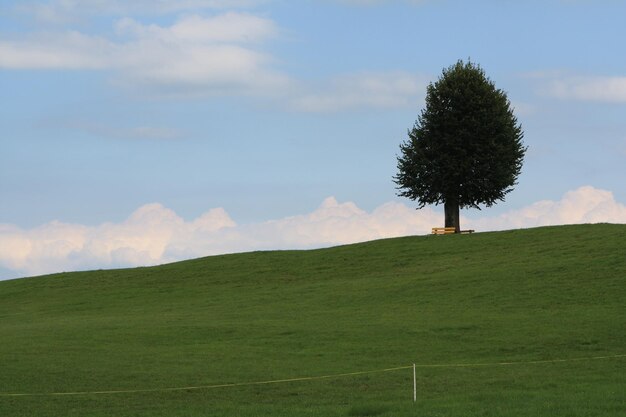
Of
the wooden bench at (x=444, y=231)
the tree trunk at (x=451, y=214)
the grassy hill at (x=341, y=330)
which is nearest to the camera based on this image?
the grassy hill at (x=341, y=330)

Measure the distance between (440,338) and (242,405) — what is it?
1429 cm

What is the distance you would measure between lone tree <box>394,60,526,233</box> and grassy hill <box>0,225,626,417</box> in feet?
35.1

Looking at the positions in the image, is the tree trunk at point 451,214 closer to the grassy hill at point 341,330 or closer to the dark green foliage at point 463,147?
the dark green foliage at point 463,147

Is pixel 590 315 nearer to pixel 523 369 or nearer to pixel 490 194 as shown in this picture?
pixel 523 369

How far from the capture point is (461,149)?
286 ft

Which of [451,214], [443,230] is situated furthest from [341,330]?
[451,214]

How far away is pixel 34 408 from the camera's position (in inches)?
1180

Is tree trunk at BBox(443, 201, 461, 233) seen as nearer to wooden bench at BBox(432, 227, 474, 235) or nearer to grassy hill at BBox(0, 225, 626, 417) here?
wooden bench at BBox(432, 227, 474, 235)

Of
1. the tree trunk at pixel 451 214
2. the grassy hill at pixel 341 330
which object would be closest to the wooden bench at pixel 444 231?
the tree trunk at pixel 451 214

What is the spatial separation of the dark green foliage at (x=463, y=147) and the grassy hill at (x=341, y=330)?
10645 millimetres

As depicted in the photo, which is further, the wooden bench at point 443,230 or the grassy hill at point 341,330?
the wooden bench at point 443,230

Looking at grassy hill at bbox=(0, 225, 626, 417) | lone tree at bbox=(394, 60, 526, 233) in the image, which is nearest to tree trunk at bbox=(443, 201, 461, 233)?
lone tree at bbox=(394, 60, 526, 233)

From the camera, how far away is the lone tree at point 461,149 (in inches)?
3433

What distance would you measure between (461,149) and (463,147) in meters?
0.70
